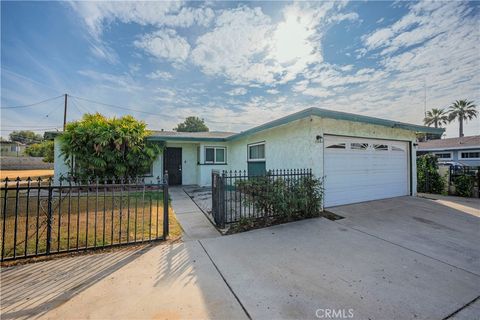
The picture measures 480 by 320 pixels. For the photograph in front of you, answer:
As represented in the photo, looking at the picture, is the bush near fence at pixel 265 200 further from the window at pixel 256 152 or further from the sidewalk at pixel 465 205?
the sidewalk at pixel 465 205

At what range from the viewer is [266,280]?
8.40ft

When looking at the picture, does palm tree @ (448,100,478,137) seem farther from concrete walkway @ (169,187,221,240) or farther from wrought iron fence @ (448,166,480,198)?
concrete walkway @ (169,187,221,240)

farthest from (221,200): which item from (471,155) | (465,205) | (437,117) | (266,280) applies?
(437,117)

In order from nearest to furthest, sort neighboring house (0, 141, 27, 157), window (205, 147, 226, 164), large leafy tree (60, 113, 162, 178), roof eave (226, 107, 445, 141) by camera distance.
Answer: roof eave (226, 107, 445, 141)
large leafy tree (60, 113, 162, 178)
window (205, 147, 226, 164)
neighboring house (0, 141, 27, 157)

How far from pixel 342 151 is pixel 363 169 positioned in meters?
1.24

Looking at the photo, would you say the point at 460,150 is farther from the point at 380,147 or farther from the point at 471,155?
the point at 380,147

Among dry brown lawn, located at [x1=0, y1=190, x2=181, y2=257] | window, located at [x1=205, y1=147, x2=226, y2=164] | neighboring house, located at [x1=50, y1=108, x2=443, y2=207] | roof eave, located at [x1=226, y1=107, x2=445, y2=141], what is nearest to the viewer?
dry brown lawn, located at [x1=0, y1=190, x2=181, y2=257]

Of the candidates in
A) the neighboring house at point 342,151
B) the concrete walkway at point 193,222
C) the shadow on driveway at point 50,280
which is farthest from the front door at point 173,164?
the shadow on driveway at point 50,280

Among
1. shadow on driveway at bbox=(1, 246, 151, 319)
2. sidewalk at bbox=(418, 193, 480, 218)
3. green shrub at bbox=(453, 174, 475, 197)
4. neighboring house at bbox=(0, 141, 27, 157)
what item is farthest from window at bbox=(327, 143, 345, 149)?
neighboring house at bbox=(0, 141, 27, 157)

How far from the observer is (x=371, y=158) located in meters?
7.21

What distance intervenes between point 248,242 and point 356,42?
745 cm

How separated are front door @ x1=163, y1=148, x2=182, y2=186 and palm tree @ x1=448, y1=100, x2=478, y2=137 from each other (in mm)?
42652

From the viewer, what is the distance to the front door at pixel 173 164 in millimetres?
11688

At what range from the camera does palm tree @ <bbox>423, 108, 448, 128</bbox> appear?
32531 mm
